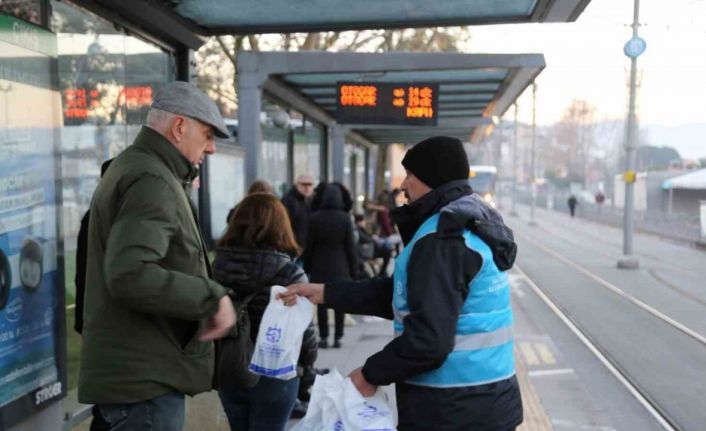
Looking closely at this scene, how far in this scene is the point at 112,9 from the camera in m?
5.26

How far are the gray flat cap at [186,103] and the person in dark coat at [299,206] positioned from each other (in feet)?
20.3

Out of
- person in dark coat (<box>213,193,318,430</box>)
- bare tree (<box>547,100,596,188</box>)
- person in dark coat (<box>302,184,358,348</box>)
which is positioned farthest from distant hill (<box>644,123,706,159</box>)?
person in dark coat (<box>213,193,318,430</box>)

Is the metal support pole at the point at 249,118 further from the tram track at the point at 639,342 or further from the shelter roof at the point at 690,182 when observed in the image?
the shelter roof at the point at 690,182

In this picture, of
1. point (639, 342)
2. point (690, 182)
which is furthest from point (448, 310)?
point (690, 182)

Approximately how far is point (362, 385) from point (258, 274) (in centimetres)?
145

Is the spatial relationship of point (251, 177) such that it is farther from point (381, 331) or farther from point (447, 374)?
point (447, 374)

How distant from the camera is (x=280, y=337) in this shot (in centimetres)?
348

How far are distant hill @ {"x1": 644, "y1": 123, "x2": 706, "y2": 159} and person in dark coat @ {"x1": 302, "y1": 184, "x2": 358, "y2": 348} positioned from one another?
112665 millimetres

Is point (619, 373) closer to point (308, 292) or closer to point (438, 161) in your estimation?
point (308, 292)

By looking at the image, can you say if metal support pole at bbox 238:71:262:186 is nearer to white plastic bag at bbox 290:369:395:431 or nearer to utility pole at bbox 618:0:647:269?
white plastic bag at bbox 290:369:395:431

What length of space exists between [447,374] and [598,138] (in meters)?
114

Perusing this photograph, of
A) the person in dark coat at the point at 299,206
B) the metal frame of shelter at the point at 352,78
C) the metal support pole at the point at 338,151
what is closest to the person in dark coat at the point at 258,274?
the person in dark coat at the point at 299,206

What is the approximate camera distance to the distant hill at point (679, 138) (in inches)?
4537

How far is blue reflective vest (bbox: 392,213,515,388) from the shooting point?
2.49 metres
